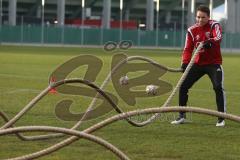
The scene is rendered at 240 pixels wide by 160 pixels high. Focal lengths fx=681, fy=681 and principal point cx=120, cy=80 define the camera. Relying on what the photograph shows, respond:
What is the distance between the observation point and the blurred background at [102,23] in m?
78.6

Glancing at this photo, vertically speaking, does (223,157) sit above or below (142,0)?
below

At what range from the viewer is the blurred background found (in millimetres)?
78562

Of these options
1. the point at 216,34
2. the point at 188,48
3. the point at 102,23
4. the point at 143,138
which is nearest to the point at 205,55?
the point at 188,48

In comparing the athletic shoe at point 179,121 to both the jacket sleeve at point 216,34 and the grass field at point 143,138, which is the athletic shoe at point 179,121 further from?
the jacket sleeve at point 216,34

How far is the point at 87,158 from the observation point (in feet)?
28.3

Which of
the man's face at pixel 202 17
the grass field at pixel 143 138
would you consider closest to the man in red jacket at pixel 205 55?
the man's face at pixel 202 17

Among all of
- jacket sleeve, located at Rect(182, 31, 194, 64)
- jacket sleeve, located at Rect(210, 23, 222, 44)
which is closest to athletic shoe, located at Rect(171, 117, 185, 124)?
jacket sleeve, located at Rect(182, 31, 194, 64)

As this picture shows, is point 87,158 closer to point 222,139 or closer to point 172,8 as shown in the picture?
point 222,139

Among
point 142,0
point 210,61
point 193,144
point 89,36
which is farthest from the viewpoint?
point 142,0

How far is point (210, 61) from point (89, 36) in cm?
6799

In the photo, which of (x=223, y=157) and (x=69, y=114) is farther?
(x=69, y=114)

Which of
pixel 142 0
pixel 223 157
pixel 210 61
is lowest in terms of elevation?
pixel 223 157

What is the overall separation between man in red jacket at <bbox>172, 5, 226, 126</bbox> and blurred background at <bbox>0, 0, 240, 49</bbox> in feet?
207

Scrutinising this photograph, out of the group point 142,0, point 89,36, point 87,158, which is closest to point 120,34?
point 89,36
